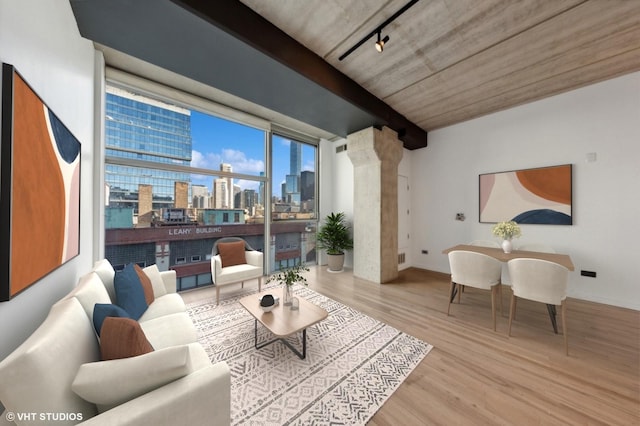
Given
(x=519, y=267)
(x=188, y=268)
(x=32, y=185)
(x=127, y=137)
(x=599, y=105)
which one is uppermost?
(x=599, y=105)

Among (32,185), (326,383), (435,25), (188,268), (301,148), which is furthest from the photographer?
(301,148)

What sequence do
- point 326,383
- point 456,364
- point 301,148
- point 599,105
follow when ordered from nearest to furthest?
point 326,383
point 456,364
point 599,105
point 301,148

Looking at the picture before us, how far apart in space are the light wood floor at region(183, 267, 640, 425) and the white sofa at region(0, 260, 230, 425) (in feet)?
3.78

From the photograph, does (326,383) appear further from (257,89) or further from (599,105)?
(599,105)

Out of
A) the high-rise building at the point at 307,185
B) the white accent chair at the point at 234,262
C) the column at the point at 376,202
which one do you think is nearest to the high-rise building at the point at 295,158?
the high-rise building at the point at 307,185

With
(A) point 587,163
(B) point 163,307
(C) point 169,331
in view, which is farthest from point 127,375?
(A) point 587,163

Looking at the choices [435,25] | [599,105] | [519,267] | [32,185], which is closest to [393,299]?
[519,267]

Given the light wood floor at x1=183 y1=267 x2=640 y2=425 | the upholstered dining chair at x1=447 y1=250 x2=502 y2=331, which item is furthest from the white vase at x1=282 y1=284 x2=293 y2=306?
the upholstered dining chair at x1=447 y1=250 x2=502 y2=331

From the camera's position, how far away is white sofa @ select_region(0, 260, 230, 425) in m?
0.72

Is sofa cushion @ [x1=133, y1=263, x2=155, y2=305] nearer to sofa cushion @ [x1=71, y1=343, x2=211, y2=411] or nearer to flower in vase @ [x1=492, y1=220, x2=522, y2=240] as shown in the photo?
sofa cushion @ [x1=71, y1=343, x2=211, y2=411]

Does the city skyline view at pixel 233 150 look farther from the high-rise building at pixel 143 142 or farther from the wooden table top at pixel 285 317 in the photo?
the wooden table top at pixel 285 317

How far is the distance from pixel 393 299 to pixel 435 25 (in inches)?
134

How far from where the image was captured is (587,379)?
1.70 metres

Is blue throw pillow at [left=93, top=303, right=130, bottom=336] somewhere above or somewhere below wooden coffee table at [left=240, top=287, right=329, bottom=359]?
above
